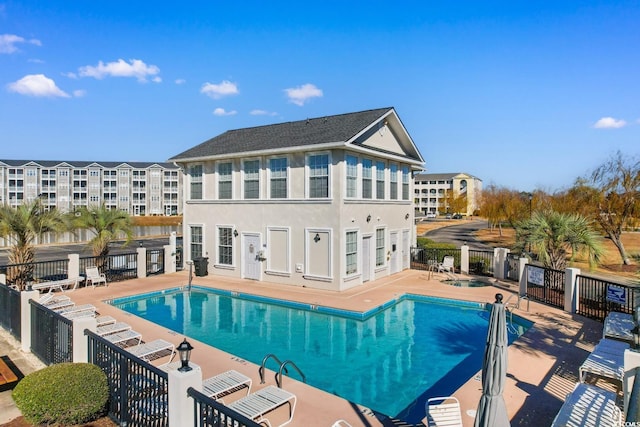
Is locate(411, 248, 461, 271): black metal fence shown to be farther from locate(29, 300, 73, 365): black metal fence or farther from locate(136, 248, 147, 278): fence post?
locate(29, 300, 73, 365): black metal fence

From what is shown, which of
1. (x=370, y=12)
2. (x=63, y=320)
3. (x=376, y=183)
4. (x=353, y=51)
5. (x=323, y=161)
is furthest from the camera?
(x=353, y=51)

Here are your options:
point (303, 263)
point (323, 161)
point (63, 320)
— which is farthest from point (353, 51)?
point (63, 320)

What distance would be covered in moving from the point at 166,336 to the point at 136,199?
313ft

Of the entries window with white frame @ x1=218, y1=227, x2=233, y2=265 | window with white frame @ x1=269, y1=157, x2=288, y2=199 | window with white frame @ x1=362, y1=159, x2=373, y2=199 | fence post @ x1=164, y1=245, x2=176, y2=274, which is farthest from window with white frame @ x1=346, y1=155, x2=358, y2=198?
fence post @ x1=164, y1=245, x2=176, y2=274

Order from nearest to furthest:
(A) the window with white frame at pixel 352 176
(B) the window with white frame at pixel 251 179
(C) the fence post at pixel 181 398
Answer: (C) the fence post at pixel 181 398 → (A) the window with white frame at pixel 352 176 → (B) the window with white frame at pixel 251 179

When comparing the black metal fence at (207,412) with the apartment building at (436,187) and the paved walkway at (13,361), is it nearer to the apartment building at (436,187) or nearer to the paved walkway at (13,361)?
the paved walkway at (13,361)

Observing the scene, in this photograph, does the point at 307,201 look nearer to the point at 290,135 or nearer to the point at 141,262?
the point at 290,135

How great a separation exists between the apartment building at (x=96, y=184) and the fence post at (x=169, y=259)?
71269 mm

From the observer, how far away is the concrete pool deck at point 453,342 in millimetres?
6773

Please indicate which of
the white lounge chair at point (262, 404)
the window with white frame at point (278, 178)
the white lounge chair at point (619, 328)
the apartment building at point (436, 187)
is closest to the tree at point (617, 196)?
the white lounge chair at point (619, 328)

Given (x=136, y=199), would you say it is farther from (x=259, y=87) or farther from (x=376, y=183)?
(x=376, y=183)

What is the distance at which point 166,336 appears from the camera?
35.9 ft

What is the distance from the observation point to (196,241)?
2145 centimetres

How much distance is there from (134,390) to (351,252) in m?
12.2
